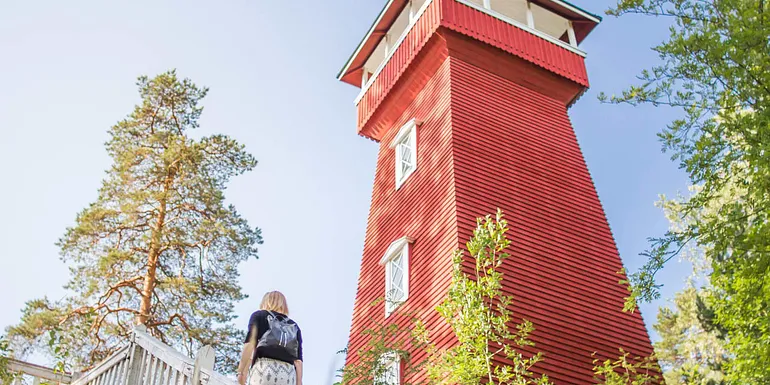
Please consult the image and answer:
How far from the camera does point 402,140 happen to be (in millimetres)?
15133

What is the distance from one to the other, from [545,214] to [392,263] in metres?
2.75

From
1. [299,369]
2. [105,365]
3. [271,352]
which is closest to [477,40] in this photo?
[105,365]

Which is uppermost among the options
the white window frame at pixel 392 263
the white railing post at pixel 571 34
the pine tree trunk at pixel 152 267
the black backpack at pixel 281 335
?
the white railing post at pixel 571 34

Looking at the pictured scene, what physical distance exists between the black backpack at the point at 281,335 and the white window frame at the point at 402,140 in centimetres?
882

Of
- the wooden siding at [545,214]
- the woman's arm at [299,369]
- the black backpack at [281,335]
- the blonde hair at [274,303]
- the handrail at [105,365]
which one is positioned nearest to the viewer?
the black backpack at [281,335]

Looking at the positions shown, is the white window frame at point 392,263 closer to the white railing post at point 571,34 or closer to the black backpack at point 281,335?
the white railing post at point 571,34

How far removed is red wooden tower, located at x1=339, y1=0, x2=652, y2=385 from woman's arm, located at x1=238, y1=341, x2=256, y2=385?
5409mm

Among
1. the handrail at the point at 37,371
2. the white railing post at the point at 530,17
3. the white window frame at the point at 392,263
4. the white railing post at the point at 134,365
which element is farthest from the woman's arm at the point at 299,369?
the white railing post at the point at 530,17

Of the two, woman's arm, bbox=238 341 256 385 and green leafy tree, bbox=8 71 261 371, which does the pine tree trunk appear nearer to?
green leafy tree, bbox=8 71 261 371

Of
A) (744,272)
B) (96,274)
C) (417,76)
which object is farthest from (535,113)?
(96,274)

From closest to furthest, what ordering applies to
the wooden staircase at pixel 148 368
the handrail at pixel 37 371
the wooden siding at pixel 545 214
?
the wooden staircase at pixel 148 368
the handrail at pixel 37 371
the wooden siding at pixel 545 214

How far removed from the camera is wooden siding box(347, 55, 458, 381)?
11477 mm

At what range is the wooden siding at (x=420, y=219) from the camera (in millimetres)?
11477

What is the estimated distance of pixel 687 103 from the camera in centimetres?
970
